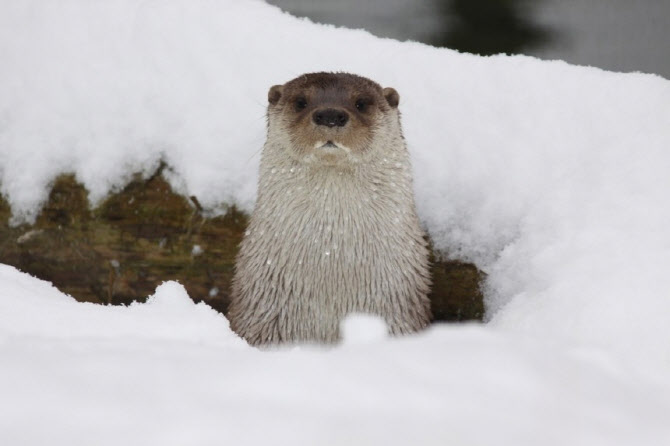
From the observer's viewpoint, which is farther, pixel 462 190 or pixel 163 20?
pixel 163 20

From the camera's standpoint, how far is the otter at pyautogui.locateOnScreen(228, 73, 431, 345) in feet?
8.18

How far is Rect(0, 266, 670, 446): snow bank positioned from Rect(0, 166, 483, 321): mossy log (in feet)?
6.51

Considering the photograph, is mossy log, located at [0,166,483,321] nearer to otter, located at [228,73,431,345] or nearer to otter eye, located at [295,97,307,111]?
otter, located at [228,73,431,345]

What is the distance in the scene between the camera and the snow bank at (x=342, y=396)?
0.79 metres

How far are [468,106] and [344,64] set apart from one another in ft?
2.01

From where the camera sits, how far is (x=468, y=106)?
9.98ft

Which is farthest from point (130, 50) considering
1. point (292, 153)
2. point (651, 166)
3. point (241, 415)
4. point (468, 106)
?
point (241, 415)

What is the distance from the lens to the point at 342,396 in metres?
0.85

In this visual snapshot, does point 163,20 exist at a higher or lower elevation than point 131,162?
higher

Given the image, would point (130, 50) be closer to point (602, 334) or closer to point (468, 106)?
point (468, 106)

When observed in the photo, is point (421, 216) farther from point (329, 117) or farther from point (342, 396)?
point (342, 396)

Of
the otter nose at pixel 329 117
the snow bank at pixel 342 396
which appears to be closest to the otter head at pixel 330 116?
the otter nose at pixel 329 117

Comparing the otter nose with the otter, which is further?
the otter

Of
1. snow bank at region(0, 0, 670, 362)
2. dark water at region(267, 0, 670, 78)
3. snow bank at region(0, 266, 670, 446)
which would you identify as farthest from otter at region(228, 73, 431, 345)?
dark water at region(267, 0, 670, 78)
